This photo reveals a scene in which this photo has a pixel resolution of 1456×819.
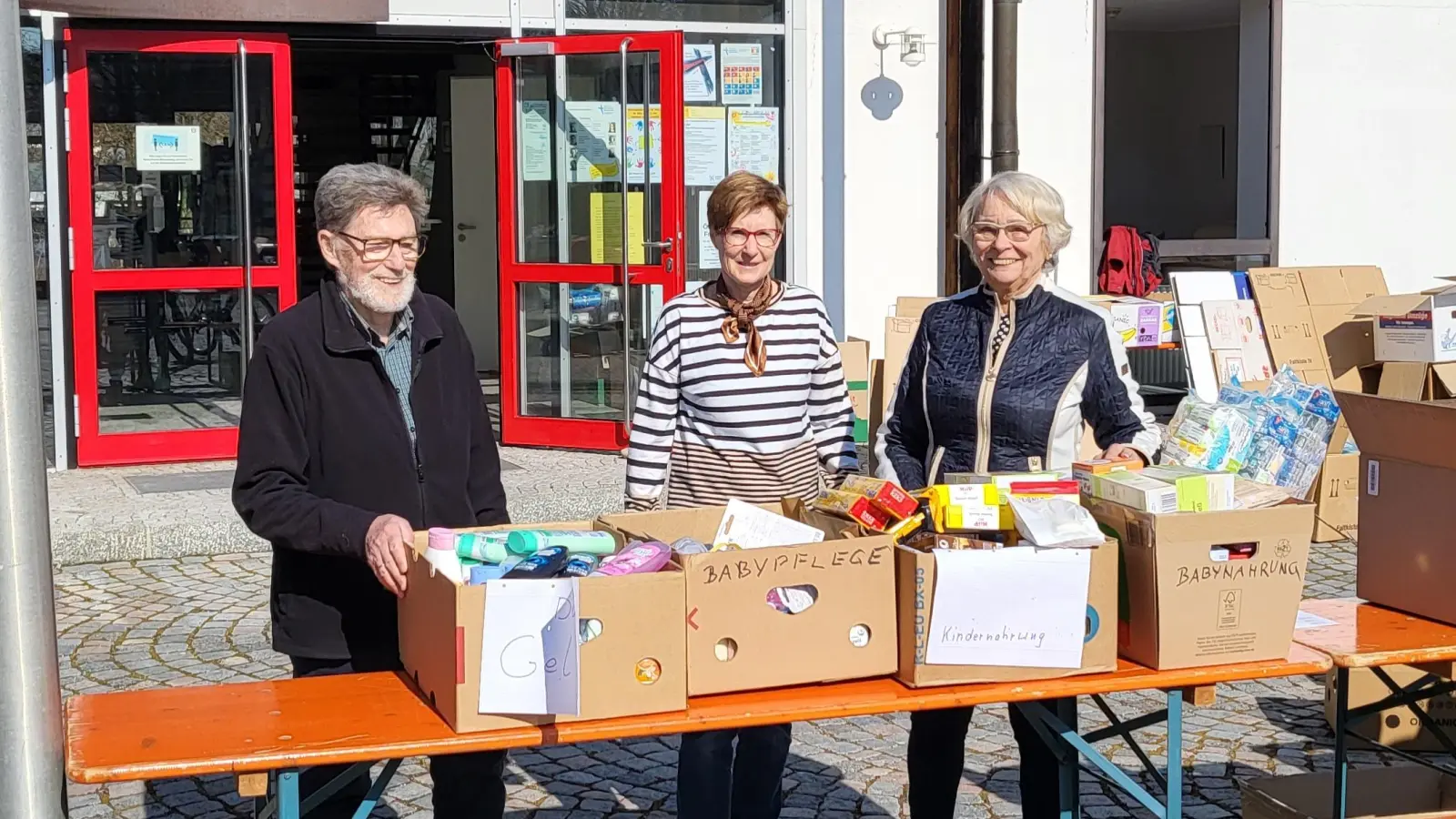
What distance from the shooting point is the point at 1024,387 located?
11.3ft

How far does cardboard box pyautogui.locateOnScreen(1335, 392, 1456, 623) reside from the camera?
3299mm

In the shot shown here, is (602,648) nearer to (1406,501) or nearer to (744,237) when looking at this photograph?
(744,237)

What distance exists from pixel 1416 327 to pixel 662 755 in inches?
169

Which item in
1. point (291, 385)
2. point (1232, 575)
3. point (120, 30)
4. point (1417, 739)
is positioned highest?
point (120, 30)

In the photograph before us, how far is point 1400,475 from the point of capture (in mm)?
3414

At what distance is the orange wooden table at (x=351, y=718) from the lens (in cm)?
255

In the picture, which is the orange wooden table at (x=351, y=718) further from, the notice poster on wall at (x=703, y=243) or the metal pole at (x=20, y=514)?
the notice poster on wall at (x=703, y=243)

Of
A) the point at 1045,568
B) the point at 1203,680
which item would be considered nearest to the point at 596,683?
the point at 1045,568

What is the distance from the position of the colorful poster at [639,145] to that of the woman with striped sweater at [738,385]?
15.0ft

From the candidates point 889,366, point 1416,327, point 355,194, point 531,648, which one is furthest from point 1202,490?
point 1416,327

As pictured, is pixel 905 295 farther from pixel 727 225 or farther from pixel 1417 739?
pixel 727 225

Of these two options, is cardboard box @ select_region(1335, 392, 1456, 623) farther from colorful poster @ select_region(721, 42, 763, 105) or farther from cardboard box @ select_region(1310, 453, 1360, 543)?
colorful poster @ select_region(721, 42, 763, 105)

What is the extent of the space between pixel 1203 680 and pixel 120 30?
6.65m

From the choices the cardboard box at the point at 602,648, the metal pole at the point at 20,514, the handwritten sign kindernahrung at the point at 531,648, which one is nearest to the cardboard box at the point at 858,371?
the cardboard box at the point at 602,648
